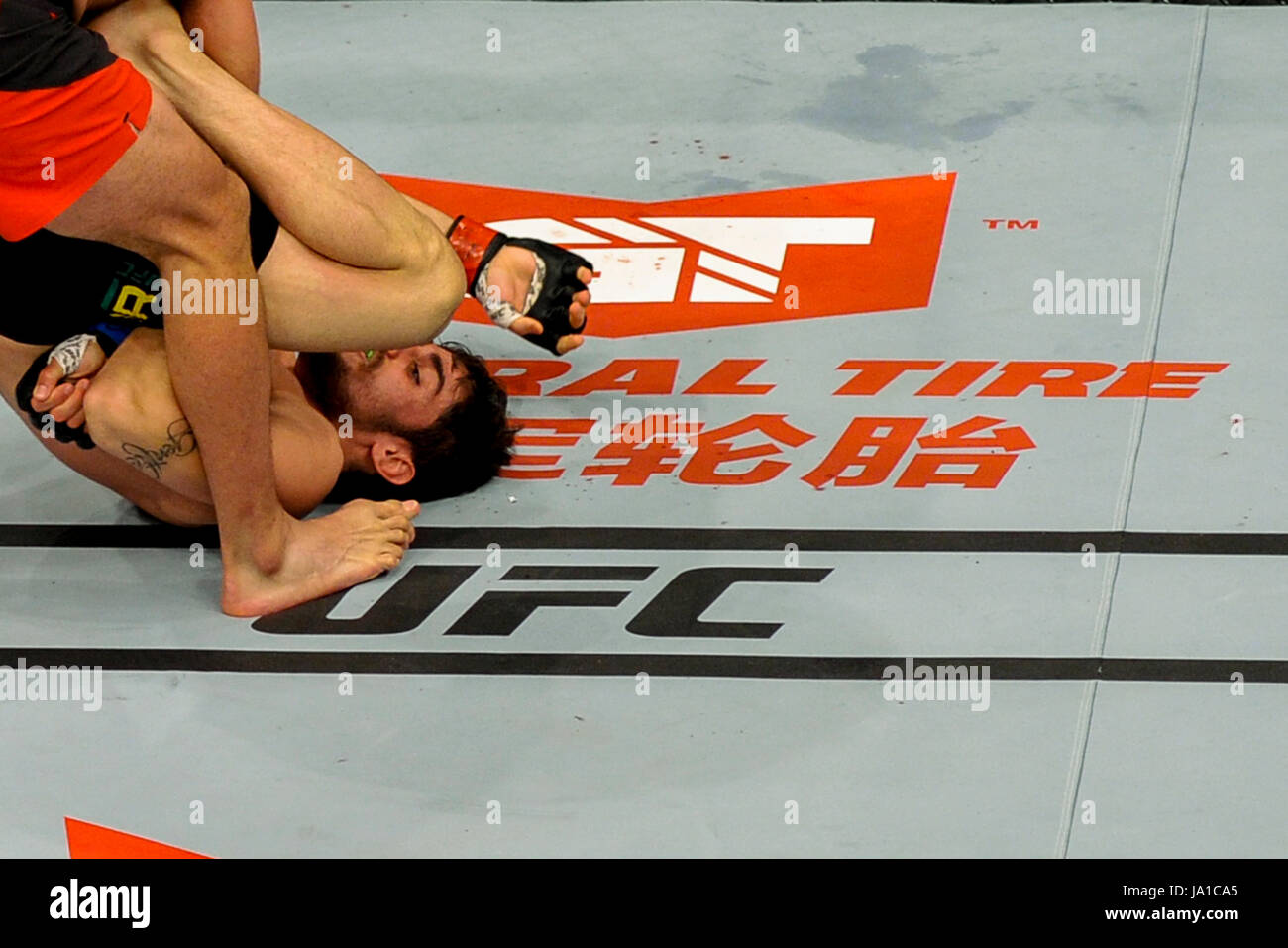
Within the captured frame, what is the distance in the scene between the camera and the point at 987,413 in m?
2.90

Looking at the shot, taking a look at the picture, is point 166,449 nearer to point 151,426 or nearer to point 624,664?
point 151,426

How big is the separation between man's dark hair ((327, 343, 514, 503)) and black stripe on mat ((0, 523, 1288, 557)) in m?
0.10

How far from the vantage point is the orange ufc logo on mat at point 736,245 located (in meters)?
3.24

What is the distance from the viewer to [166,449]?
96.7 inches

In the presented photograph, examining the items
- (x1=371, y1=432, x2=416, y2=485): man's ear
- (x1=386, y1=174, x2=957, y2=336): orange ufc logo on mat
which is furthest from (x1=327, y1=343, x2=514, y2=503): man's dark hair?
(x1=386, y1=174, x2=957, y2=336): orange ufc logo on mat

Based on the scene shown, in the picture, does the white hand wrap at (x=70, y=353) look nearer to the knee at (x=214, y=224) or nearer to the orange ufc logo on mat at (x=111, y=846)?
the knee at (x=214, y=224)

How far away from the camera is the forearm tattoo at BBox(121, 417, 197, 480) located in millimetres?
2439

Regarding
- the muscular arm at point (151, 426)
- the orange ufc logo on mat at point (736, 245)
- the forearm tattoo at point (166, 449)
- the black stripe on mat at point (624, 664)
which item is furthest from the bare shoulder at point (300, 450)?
the orange ufc logo on mat at point (736, 245)

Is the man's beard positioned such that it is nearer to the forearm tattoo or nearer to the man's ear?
the man's ear

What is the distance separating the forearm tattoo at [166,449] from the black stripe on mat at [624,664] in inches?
10.5

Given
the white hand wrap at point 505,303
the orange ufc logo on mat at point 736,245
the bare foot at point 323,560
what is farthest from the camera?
the orange ufc logo on mat at point 736,245

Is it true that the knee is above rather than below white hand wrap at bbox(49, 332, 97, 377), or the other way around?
above

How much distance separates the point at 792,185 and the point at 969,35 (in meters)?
0.89

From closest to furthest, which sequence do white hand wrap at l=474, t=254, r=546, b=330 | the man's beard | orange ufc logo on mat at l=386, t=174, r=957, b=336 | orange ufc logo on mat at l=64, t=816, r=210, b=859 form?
orange ufc logo on mat at l=64, t=816, r=210, b=859
white hand wrap at l=474, t=254, r=546, b=330
the man's beard
orange ufc logo on mat at l=386, t=174, r=957, b=336
